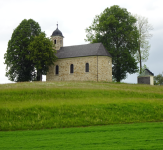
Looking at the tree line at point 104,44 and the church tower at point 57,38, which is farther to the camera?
the church tower at point 57,38

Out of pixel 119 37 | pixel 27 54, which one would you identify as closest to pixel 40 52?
pixel 27 54

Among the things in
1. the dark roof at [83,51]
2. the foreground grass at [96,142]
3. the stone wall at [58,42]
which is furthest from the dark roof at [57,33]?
the foreground grass at [96,142]

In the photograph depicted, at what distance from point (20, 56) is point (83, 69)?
12.3m

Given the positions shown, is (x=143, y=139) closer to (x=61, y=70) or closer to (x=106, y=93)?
(x=106, y=93)

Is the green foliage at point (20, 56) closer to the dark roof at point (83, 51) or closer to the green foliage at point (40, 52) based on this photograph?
the green foliage at point (40, 52)

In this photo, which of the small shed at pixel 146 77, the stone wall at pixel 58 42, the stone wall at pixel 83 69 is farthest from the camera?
the stone wall at pixel 58 42

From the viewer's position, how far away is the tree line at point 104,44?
1517 inches

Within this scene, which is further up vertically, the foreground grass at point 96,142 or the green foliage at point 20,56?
the green foliage at point 20,56

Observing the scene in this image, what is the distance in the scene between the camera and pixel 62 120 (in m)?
13.2

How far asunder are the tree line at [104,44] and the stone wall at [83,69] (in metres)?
2.53

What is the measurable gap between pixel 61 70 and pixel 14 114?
28.4 m

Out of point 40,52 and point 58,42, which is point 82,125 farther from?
point 58,42

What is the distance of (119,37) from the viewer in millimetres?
42312

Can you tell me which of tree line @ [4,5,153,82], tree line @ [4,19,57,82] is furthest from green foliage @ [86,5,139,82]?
tree line @ [4,19,57,82]
